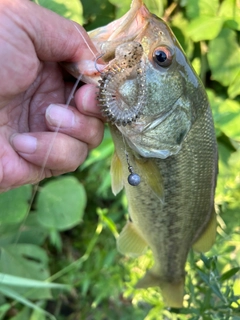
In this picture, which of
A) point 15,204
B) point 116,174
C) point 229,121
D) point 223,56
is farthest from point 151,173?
point 223,56

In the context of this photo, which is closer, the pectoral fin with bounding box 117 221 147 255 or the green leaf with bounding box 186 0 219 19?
the pectoral fin with bounding box 117 221 147 255

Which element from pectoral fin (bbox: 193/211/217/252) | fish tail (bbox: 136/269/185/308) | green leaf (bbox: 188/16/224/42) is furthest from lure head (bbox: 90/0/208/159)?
green leaf (bbox: 188/16/224/42)

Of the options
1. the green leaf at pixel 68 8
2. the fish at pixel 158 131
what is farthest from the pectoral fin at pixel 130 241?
the green leaf at pixel 68 8

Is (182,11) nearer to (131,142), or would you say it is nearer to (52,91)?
(52,91)

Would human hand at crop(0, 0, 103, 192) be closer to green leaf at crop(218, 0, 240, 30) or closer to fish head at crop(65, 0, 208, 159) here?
fish head at crop(65, 0, 208, 159)

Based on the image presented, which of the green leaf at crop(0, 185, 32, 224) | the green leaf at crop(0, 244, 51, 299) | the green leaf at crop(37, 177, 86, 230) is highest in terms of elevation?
the green leaf at crop(0, 185, 32, 224)

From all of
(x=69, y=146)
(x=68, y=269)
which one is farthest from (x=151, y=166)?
(x=68, y=269)

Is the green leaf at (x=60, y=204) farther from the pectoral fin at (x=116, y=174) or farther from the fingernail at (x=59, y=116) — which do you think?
the fingernail at (x=59, y=116)
